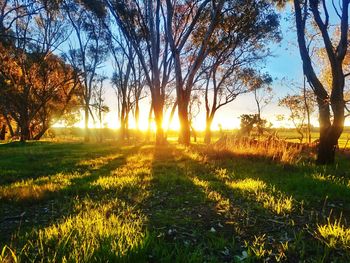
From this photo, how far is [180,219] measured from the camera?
19.2 feet

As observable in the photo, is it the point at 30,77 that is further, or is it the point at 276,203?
the point at 30,77

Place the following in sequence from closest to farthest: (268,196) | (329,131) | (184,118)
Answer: (268,196) < (329,131) < (184,118)

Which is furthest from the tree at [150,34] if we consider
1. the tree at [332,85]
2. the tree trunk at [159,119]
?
the tree at [332,85]

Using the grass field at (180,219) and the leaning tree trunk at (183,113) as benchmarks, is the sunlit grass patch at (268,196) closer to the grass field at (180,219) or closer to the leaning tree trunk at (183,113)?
the grass field at (180,219)

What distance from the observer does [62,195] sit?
8.20 metres

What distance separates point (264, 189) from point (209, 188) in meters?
1.31

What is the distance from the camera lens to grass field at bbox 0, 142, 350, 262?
4.20 metres

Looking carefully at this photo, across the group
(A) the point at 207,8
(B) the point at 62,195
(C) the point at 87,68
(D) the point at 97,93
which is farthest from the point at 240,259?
(D) the point at 97,93

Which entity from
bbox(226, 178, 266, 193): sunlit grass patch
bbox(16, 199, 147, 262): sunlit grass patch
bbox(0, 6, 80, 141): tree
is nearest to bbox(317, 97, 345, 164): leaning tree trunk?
bbox(226, 178, 266, 193): sunlit grass patch

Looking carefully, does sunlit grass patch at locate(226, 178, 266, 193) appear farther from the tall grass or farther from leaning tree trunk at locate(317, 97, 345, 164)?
leaning tree trunk at locate(317, 97, 345, 164)

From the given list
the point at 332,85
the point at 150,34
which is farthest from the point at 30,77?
the point at 332,85

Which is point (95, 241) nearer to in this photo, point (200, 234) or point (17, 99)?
point (200, 234)

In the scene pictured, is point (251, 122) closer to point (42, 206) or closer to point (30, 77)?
point (30, 77)

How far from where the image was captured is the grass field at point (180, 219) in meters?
4.20
